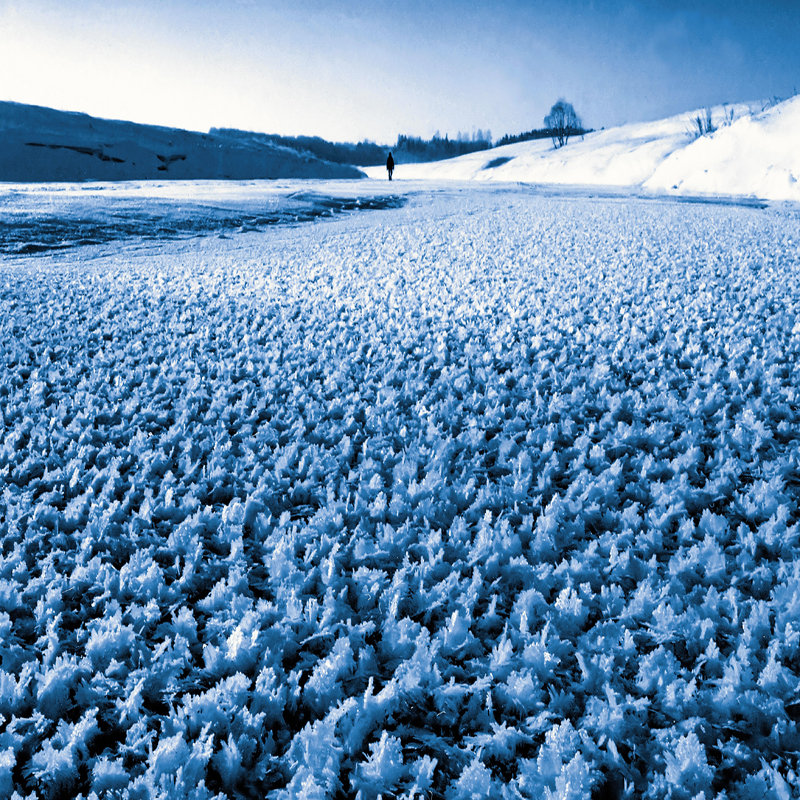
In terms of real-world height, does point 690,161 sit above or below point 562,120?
below

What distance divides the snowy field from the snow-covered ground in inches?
968

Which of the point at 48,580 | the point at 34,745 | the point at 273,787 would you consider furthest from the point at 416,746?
the point at 48,580

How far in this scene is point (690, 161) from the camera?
108ft

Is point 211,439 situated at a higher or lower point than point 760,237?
lower

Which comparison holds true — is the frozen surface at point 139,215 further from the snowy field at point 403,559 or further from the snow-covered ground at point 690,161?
the snow-covered ground at point 690,161

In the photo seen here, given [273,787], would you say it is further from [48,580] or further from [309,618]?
[48,580]

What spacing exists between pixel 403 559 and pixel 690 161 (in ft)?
122

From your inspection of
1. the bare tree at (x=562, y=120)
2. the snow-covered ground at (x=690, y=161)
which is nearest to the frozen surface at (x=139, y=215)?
the snow-covered ground at (x=690, y=161)

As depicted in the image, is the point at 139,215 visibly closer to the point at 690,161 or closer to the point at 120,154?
the point at 690,161

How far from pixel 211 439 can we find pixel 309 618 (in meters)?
1.51

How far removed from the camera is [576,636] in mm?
1887

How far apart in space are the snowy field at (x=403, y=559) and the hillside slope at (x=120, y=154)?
40121mm

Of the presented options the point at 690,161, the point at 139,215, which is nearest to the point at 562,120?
the point at 690,161

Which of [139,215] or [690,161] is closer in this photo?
[139,215]
